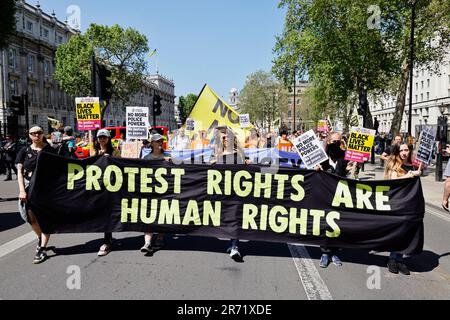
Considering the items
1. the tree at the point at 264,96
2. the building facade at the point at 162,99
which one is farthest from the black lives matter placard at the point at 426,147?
the building facade at the point at 162,99

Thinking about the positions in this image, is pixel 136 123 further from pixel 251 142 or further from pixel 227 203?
pixel 227 203

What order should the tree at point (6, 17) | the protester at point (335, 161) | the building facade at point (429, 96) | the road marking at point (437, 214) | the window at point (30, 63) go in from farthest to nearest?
1. the window at point (30, 63)
2. the building facade at point (429, 96)
3. the tree at point (6, 17)
4. the road marking at point (437, 214)
5. the protester at point (335, 161)

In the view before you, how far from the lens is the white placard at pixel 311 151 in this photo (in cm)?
564

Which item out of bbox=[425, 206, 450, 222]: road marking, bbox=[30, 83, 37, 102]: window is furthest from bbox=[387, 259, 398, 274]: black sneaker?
bbox=[30, 83, 37, 102]: window

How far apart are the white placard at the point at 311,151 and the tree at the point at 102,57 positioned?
5036 centimetres

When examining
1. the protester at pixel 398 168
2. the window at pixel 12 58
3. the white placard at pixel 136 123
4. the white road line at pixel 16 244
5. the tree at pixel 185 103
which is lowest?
the white road line at pixel 16 244

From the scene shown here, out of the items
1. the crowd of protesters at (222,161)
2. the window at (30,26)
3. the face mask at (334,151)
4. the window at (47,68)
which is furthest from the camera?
the window at (47,68)

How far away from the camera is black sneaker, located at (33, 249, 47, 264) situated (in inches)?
212

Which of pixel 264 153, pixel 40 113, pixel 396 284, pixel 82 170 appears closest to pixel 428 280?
pixel 396 284

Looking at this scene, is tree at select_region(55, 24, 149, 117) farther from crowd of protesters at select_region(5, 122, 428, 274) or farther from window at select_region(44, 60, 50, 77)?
crowd of protesters at select_region(5, 122, 428, 274)

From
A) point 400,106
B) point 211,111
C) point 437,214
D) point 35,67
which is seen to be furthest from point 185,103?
point 437,214

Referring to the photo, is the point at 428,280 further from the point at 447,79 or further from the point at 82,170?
the point at 447,79

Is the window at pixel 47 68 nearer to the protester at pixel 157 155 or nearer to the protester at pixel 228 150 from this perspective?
the protester at pixel 157 155

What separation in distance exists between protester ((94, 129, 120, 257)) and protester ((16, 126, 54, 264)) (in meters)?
0.79
